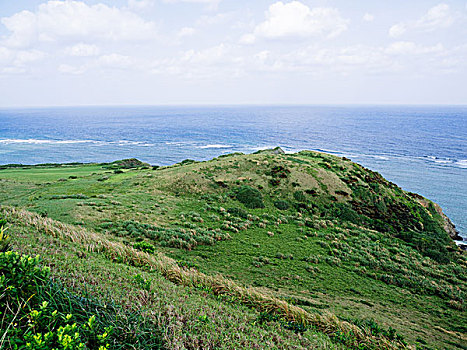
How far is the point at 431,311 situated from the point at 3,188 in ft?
120

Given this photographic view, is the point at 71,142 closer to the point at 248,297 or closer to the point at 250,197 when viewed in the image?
the point at 250,197

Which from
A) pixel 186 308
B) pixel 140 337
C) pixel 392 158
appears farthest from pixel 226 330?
pixel 392 158

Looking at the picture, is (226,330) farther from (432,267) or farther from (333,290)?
(432,267)

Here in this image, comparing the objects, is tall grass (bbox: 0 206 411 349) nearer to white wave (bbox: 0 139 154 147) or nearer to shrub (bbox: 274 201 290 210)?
shrub (bbox: 274 201 290 210)

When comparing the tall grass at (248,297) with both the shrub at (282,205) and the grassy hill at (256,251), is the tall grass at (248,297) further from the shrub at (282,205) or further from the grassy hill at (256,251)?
the shrub at (282,205)

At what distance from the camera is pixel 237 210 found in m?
26.7

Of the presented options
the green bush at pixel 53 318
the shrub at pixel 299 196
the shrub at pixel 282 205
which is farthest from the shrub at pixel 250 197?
the green bush at pixel 53 318

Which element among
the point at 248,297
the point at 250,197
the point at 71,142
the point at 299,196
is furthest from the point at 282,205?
the point at 71,142

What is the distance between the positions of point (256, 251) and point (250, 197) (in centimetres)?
1204

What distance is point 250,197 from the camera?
3030cm

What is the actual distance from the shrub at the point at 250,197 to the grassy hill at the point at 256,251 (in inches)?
7.4

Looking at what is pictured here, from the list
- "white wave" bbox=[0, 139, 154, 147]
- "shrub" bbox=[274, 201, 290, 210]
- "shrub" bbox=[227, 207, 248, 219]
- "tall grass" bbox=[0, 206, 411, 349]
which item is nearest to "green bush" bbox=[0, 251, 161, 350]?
"tall grass" bbox=[0, 206, 411, 349]

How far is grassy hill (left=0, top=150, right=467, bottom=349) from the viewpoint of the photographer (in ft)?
22.0

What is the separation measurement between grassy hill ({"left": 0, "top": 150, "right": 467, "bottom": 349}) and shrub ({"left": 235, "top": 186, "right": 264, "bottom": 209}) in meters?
0.19
